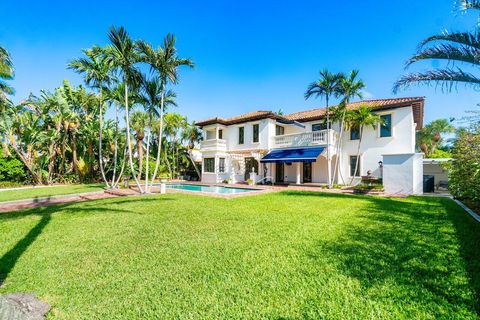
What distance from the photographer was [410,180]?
72.1ft

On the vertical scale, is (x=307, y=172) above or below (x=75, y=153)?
below

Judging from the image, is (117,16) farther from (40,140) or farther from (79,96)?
(40,140)

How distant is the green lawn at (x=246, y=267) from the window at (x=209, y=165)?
28.1 meters

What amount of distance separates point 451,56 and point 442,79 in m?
0.95

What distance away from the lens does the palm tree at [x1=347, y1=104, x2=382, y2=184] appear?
25.7 meters

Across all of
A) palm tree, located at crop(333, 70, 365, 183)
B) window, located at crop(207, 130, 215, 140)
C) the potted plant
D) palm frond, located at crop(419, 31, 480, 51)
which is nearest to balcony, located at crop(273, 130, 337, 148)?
palm tree, located at crop(333, 70, 365, 183)

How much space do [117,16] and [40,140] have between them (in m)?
23.7

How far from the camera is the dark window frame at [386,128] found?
26878 mm

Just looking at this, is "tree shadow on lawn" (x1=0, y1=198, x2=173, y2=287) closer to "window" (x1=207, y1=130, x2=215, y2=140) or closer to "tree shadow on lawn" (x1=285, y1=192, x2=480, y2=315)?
"tree shadow on lawn" (x1=285, y1=192, x2=480, y2=315)

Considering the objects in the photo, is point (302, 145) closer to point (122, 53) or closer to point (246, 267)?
point (122, 53)

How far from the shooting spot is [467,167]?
516 inches

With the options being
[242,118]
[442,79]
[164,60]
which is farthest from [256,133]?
[442,79]

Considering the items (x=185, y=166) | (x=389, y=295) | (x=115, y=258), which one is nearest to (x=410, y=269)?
(x=389, y=295)

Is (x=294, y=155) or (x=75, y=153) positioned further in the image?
(x=75, y=153)
